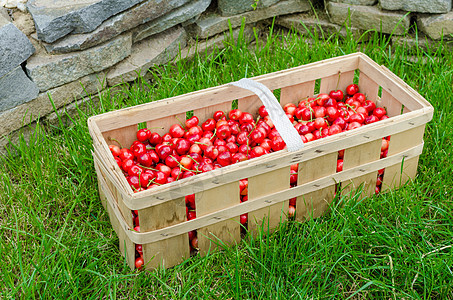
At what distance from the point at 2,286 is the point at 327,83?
1698mm

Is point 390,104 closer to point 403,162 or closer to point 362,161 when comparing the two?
point 403,162

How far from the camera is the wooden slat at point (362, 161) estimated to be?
7.32ft

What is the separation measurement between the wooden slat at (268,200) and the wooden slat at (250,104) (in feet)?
1.89

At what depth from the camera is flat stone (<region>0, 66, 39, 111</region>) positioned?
2.58 meters

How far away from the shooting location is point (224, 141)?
8.11 feet

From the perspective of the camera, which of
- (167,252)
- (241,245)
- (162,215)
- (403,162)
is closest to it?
(162,215)

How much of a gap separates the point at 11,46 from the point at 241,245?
4.52 feet

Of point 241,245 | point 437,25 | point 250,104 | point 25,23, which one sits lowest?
point 241,245

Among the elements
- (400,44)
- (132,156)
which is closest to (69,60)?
(132,156)

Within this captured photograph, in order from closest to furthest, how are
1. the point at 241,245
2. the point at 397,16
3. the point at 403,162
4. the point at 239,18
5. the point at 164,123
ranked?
the point at 241,245 → the point at 403,162 → the point at 164,123 → the point at 397,16 → the point at 239,18

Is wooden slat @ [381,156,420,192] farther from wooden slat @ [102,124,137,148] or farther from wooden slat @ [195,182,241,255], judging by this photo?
wooden slat @ [102,124,137,148]

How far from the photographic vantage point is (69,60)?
2.73 meters

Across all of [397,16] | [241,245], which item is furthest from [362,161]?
[397,16]

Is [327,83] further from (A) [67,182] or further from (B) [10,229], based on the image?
(B) [10,229]
